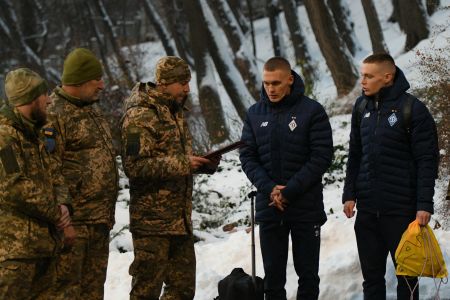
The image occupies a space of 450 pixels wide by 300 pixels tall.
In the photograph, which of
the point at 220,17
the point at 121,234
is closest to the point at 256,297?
the point at 121,234

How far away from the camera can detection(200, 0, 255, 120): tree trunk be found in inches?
685

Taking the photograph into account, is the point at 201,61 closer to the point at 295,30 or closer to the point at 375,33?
the point at 375,33

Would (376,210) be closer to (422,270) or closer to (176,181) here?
(422,270)

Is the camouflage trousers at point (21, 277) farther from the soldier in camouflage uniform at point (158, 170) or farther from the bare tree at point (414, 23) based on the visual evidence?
the bare tree at point (414, 23)

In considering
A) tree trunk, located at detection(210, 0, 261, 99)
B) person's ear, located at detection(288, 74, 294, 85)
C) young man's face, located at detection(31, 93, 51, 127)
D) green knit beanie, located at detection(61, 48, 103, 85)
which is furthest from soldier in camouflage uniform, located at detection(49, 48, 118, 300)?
tree trunk, located at detection(210, 0, 261, 99)

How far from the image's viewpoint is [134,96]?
21.2 feet

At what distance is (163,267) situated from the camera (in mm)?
6492

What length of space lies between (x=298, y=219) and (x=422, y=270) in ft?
3.36

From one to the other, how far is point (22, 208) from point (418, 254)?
2739 millimetres

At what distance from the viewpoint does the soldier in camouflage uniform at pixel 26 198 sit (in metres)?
5.38

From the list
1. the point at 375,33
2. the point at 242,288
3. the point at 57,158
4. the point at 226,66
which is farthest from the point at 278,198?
the point at 375,33

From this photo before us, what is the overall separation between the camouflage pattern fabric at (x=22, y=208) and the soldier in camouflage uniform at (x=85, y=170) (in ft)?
1.22

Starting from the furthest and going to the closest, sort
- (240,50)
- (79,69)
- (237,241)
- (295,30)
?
(295,30), (240,50), (237,241), (79,69)

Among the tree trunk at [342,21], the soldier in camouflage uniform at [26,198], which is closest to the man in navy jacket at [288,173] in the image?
the soldier in camouflage uniform at [26,198]
